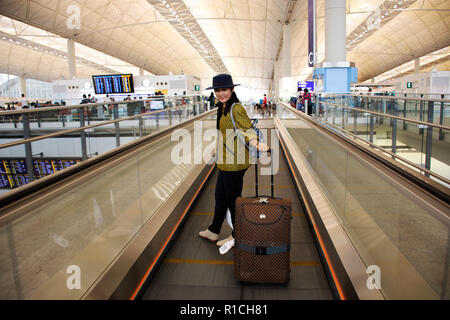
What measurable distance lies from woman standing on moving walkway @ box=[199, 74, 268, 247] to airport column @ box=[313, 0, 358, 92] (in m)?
10.8

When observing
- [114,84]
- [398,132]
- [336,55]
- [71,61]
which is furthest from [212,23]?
[398,132]

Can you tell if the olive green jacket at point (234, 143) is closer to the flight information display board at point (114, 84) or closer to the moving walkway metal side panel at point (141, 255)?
the moving walkway metal side panel at point (141, 255)

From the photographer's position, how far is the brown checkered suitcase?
2902mm

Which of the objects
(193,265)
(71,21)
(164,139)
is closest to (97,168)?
(193,265)

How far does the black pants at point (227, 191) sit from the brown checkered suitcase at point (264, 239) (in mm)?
634

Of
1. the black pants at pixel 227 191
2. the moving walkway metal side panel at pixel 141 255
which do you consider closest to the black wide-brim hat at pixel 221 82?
the black pants at pixel 227 191

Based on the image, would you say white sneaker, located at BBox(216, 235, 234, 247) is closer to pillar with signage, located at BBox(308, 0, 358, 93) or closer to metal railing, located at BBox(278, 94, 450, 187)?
metal railing, located at BBox(278, 94, 450, 187)

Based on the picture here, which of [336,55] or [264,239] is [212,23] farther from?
[264,239]

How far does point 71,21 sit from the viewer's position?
3114 cm

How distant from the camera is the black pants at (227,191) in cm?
360

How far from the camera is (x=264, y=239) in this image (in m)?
2.91

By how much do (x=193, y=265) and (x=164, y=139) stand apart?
2042mm

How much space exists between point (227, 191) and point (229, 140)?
1.76 ft

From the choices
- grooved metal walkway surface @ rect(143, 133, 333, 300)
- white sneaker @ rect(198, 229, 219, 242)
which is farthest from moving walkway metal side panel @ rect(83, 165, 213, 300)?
white sneaker @ rect(198, 229, 219, 242)
